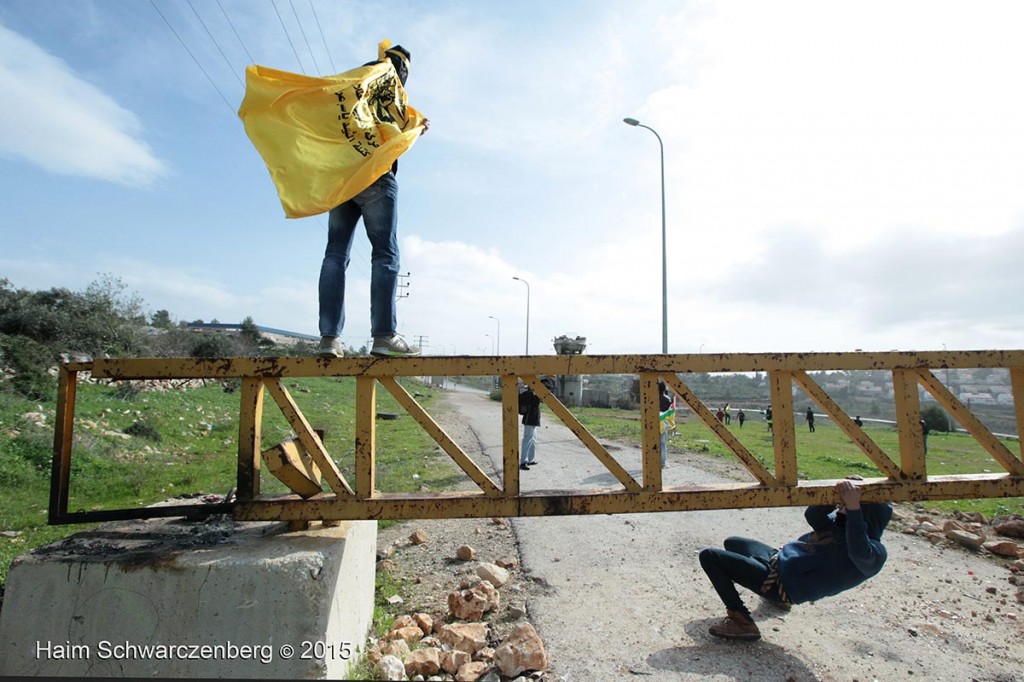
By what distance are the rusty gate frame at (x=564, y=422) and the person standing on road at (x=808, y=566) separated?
1.94 ft

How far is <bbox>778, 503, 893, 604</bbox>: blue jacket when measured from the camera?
11.5 feet

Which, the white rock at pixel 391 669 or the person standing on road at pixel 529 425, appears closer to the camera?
the white rock at pixel 391 669

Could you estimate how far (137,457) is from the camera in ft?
30.8

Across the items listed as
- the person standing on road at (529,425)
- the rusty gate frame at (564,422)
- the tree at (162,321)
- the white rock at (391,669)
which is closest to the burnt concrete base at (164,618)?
the rusty gate frame at (564,422)

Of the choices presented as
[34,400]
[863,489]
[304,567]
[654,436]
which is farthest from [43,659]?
[34,400]

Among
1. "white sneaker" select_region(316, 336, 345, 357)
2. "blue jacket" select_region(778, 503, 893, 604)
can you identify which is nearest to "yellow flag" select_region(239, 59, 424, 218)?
"white sneaker" select_region(316, 336, 345, 357)

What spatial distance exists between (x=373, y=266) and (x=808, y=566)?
336cm

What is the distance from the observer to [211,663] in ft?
8.08

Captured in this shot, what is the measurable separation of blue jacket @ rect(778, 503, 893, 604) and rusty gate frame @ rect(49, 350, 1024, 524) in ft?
1.98

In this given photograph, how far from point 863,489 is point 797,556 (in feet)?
2.98

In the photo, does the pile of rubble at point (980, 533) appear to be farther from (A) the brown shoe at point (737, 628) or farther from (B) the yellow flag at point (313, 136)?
(B) the yellow flag at point (313, 136)

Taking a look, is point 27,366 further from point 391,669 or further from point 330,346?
point 391,669

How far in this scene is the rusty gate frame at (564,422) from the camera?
278 cm

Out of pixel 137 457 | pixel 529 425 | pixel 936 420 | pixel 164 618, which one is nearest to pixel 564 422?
pixel 164 618
